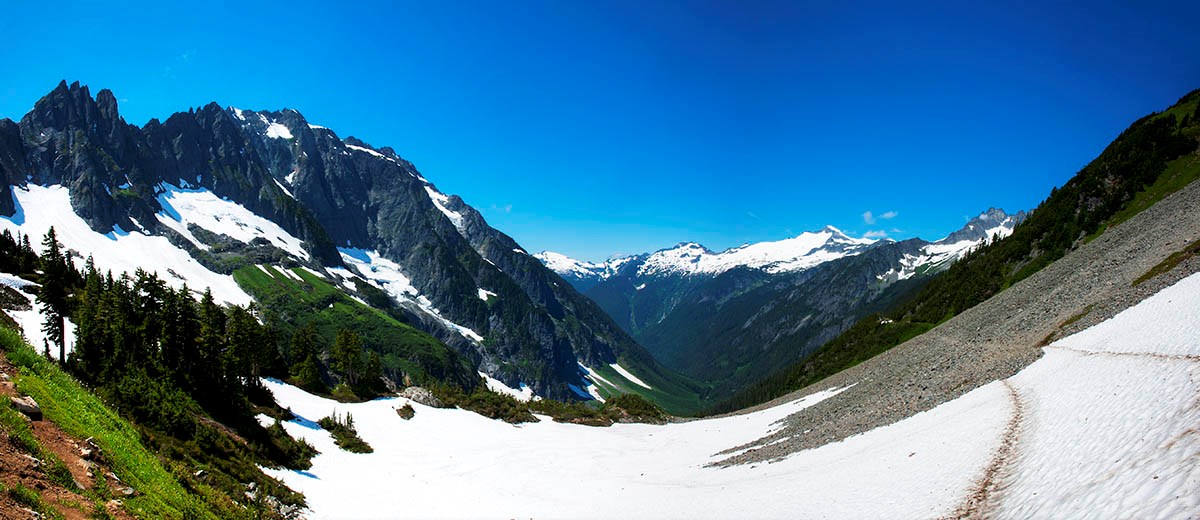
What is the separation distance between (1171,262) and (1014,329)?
11545 millimetres

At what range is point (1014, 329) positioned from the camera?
4688cm

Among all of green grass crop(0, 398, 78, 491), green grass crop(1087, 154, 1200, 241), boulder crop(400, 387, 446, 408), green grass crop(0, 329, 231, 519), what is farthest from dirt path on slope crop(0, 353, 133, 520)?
green grass crop(1087, 154, 1200, 241)

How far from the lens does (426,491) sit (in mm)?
32188

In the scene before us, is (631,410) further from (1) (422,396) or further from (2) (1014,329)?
(2) (1014,329)

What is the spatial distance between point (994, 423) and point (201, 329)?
4866cm

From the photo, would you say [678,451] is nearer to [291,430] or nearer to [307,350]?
[291,430]

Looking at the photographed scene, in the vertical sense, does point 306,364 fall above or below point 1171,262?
above

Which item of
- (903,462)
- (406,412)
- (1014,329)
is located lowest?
(903,462)

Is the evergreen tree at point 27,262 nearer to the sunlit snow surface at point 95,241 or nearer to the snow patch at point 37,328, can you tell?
the snow patch at point 37,328

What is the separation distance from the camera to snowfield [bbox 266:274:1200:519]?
1266 centimetres

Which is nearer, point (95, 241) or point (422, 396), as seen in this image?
point (422, 396)

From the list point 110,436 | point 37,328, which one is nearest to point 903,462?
point 110,436

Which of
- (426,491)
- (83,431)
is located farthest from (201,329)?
(83,431)

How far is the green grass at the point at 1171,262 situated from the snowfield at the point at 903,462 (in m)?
7.39
